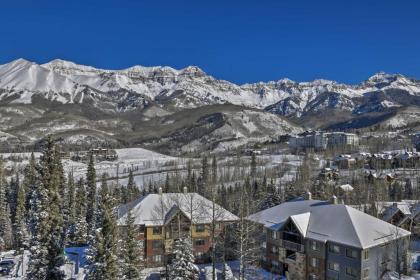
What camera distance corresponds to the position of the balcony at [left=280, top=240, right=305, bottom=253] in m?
43.0

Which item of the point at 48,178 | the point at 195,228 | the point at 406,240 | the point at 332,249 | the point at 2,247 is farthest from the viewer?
the point at 2,247

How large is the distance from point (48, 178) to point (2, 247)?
42846 mm

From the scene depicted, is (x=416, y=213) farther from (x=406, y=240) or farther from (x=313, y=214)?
(x=313, y=214)

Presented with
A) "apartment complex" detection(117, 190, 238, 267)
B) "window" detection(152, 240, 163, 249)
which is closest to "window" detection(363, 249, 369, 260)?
"apartment complex" detection(117, 190, 238, 267)

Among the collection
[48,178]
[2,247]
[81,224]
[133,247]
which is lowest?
[2,247]

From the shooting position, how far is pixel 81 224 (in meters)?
63.2

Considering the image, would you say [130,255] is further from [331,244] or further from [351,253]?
[351,253]

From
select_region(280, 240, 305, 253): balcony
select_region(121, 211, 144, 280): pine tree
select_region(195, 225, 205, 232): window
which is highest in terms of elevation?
select_region(121, 211, 144, 280): pine tree

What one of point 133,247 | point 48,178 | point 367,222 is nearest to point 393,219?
point 367,222

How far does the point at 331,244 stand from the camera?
40375 mm

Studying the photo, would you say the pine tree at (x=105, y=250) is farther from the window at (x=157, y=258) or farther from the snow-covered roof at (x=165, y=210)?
the window at (x=157, y=258)

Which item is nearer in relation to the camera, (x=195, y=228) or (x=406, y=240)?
(x=406, y=240)

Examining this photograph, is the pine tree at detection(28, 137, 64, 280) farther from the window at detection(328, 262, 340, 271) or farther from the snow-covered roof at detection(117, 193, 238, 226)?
the window at detection(328, 262, 340, 271)

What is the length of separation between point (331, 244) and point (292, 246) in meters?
4.79
